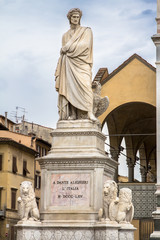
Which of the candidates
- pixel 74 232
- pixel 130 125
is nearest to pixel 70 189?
pixel 74 232

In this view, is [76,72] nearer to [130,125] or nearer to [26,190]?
[26,190]

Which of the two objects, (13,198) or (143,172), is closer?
(143,172)

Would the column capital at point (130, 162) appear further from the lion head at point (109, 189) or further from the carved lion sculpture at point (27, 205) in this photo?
the lion head at point (109, 189)

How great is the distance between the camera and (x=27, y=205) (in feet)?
64.2

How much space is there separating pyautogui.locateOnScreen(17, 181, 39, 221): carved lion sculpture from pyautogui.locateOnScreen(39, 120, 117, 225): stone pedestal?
41 centimetres

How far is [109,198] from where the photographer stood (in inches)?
751

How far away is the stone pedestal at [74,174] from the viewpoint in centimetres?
1956

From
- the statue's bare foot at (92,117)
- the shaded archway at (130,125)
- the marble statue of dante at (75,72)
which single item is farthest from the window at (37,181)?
the statue's bare foot at (92,117)

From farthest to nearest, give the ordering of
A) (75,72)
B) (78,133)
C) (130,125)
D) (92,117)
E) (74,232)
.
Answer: (130,125)
(75,72)
(92,117)
(78,133)
(74,232)

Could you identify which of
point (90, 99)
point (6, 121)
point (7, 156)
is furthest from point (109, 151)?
point (6, 121)

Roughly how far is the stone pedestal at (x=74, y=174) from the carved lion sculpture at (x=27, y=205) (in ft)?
1.36

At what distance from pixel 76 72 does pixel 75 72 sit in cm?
3

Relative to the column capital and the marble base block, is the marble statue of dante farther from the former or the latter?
the column capital

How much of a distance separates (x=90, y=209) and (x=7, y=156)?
44.1 m
